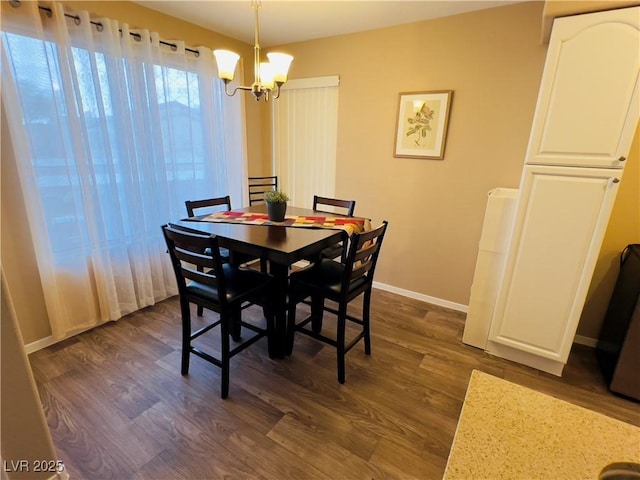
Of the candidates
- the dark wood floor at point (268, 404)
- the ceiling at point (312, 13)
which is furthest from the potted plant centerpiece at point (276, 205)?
the ceiling at point (312, 13)

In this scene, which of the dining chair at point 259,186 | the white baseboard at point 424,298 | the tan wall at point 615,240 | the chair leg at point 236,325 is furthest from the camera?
the dining chair at point 259,186

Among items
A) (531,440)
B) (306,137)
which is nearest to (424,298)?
(306,137)

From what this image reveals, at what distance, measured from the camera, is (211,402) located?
183 cm

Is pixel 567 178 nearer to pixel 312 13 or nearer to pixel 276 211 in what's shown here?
pixel 276 211

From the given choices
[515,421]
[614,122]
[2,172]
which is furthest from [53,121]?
[614,122]

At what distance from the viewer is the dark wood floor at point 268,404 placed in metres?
1.51

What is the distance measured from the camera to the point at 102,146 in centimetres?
235

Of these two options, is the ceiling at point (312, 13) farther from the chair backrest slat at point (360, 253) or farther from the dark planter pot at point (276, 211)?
the chair backrest slat at point (360, 253)

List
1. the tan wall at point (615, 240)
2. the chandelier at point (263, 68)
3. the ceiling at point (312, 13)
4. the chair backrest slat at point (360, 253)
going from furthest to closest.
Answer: the ceiling at point (312, 13) < the tan wall at point (615, 240) < the chandelier at point (263, 68) < the chair backrest slat at point (360, 253)

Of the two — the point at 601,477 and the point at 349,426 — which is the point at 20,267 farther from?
the point at 601,477

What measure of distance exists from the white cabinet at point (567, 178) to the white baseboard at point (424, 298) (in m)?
0.74

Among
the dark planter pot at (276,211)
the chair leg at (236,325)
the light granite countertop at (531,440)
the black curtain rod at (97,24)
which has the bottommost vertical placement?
the chair leg at (236,325)

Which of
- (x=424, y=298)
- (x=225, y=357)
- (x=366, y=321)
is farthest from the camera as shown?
(x=424, y=298)

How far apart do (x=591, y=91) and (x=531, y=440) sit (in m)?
1.93
